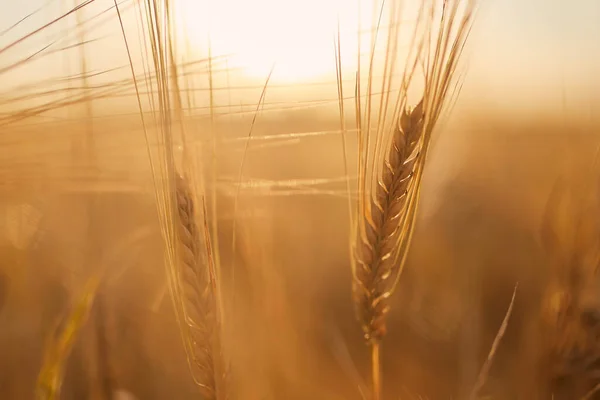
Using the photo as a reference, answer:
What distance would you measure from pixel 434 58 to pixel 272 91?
23 cm

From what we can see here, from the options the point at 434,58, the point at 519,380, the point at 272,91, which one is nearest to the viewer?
the point at 434,58

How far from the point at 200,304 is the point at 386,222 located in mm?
244

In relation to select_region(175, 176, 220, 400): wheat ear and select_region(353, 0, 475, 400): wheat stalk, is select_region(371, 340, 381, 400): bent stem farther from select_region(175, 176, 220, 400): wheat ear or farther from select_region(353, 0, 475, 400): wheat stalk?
select_region(175, 176, 220, 400): wheat ear

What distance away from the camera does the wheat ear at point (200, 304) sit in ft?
1.67

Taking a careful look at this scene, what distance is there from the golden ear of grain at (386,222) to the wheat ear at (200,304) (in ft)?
0.60

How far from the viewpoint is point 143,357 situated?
32.8 inches

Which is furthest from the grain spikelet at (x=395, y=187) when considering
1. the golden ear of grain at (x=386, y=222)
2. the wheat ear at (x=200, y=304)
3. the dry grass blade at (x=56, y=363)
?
the dry grass blade at (x=56, y=363)

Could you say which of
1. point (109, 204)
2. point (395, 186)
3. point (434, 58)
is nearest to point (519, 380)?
point (395, 186)

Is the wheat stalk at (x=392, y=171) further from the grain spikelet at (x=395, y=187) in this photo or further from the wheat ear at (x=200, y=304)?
the wheat ear at (x=200, y=304)

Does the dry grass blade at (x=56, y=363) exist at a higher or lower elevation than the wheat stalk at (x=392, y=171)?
lower

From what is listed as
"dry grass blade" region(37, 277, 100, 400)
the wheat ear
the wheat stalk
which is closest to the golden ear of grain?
the wheat stalk

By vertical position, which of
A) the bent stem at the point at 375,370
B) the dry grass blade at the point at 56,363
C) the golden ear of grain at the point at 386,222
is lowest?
the bent stem at the point at 375,370

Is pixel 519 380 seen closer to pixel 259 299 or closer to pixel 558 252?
pixel 558 252

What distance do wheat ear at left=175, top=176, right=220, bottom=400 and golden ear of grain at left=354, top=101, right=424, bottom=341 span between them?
0.60ft
